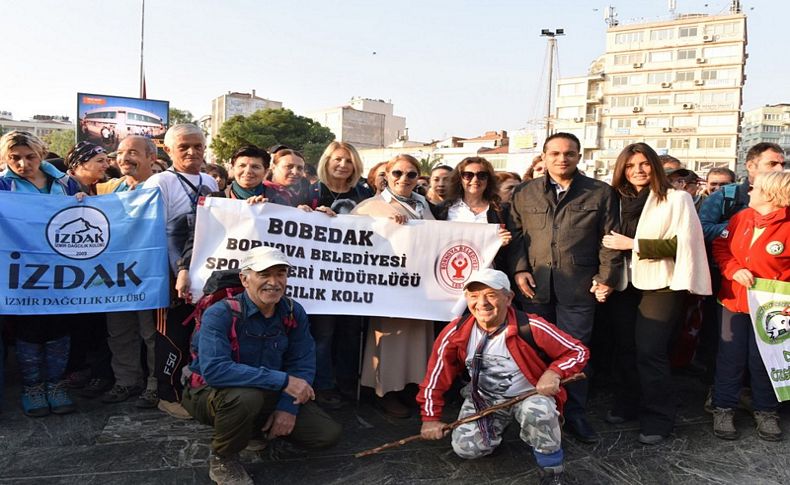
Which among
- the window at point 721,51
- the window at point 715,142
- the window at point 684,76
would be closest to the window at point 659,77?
the window at point 684,76

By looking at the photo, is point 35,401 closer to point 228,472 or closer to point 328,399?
point 228,472

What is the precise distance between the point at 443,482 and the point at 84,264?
10.7ft

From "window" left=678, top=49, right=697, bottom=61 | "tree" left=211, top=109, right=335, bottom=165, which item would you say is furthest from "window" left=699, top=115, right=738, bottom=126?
"tree" left=211, top=109, right=335, bottom=165

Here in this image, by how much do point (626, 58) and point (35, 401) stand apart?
8235 cm

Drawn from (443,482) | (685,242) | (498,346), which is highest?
(685,242)

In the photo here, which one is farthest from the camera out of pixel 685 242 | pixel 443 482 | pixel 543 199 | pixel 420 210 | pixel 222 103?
pixel 222 103

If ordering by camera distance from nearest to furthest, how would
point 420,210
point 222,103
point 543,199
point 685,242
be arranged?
point 685,242 < point 543,199 < point 420,210 < point 222,103

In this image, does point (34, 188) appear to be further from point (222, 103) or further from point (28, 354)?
point (222, 103)

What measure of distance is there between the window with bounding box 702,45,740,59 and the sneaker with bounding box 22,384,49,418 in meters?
82.3

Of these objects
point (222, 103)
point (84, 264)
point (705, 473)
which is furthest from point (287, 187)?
point (222, 103)

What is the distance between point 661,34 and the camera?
73.9m

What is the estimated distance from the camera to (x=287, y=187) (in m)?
4.95

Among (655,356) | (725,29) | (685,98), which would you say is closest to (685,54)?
(725,29)

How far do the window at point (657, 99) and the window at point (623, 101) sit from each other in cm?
131
